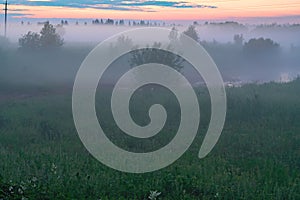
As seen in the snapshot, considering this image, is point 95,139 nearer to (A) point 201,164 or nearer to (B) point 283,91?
(A) point 201,164

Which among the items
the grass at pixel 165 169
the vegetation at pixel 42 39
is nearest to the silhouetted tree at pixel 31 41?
the vegetation at pixel 42 39

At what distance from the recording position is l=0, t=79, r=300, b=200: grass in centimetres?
732

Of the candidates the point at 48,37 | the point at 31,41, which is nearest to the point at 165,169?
the point at 48,37

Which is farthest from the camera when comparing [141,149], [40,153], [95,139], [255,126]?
[255,126]

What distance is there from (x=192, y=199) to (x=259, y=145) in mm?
5626

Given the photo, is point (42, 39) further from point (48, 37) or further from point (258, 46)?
point (258, 46)

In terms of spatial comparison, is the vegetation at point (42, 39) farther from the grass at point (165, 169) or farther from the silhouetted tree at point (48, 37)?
the grass at point (165, 169)

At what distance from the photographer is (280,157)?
11.0m

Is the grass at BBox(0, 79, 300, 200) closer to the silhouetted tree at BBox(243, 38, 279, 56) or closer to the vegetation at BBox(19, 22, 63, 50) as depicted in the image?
the vegetation at BBox(19, 22, 63, 50)

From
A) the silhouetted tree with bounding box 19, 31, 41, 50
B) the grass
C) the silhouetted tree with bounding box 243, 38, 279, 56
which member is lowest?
the grass

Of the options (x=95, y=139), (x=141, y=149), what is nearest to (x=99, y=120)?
(x=95, y=139)

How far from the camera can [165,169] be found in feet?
29.5

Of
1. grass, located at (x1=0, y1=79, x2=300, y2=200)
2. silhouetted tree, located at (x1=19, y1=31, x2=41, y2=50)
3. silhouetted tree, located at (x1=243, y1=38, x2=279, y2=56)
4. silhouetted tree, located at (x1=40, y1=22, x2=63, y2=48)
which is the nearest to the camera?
grass, located at (x1=0, y1=79, x2=300, y2=200)

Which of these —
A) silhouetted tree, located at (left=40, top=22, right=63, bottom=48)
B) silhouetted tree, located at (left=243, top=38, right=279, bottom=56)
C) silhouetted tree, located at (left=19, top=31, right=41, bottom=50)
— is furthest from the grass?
silhouetted tree, located at (left=243, top=38, right=279, bottom=56)
